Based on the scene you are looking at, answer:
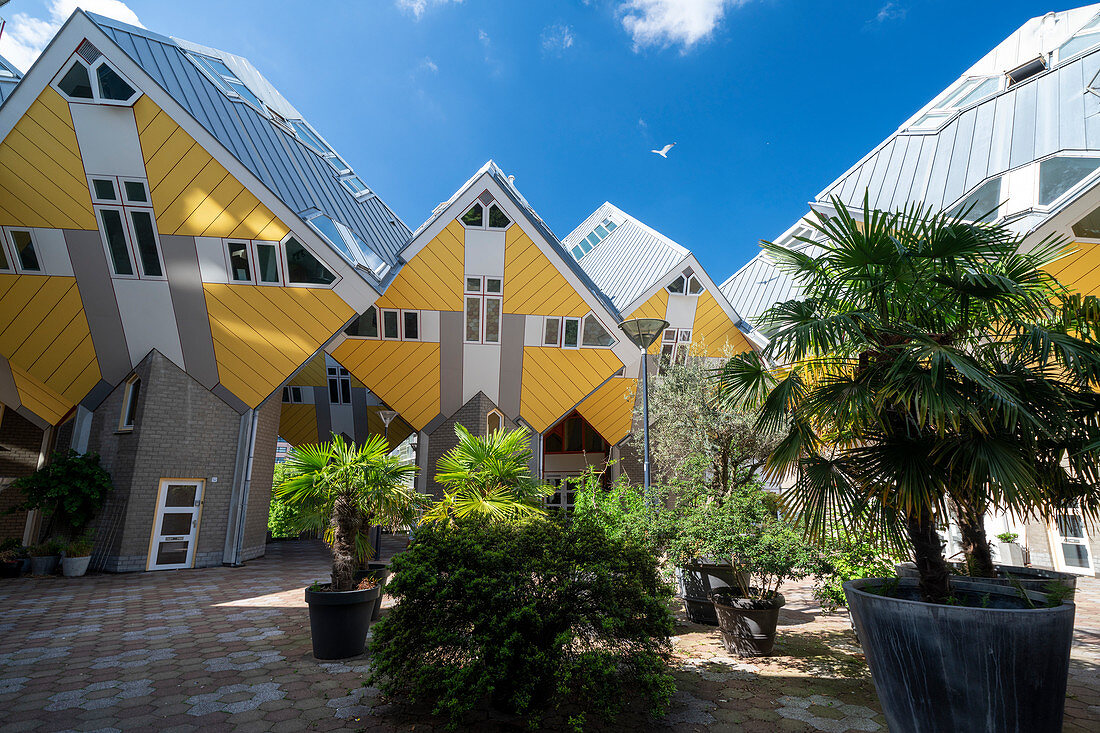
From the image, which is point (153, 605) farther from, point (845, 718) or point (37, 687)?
point (845, 718)

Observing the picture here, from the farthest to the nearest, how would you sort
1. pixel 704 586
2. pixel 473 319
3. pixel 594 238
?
pixel 594 238 → pixel 473 319 → pixel 704 586

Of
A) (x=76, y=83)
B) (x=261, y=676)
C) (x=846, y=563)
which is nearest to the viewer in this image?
(x=261, y=676)

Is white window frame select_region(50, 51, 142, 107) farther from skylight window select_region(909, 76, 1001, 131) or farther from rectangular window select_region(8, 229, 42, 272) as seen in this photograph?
skylight window select_region(909, 76, 1001, 131)

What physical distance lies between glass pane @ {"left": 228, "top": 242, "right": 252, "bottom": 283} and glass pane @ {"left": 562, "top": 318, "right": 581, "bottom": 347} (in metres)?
8.83

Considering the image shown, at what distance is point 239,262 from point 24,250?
4.56 m

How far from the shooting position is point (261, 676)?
18.6 feet

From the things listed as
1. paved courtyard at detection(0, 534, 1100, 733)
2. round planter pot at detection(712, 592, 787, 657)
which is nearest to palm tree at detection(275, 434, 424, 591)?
paved courtyard at detection(0, 534, 1100, 733)

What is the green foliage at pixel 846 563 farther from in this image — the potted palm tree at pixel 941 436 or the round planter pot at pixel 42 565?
the round planter pot at pixel 42 565

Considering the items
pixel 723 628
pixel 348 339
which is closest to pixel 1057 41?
pixel 723 628

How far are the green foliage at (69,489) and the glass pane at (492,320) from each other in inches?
399

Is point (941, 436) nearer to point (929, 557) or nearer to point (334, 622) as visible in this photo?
point (929, 557)

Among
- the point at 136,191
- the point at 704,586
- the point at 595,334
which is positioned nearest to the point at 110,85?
the point at 136,191

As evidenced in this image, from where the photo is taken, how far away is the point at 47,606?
9.15 meters

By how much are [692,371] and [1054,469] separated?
25.9 ft
